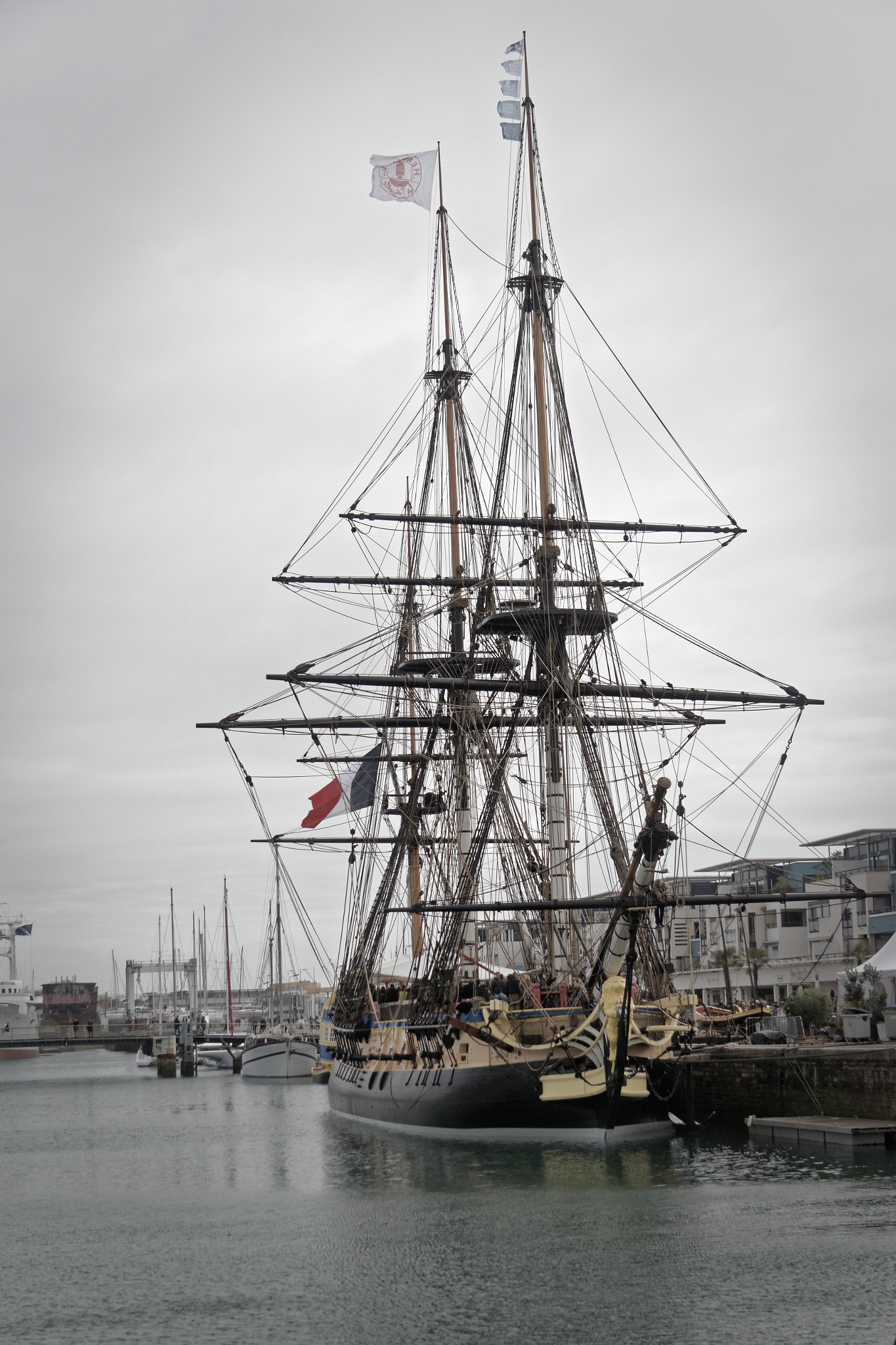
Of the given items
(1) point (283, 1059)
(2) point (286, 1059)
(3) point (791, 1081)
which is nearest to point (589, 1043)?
(3) point (791, 1081)

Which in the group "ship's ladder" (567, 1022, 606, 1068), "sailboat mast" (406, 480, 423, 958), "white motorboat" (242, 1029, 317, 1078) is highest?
"sailboat mast" (406, 480, 423, 958)

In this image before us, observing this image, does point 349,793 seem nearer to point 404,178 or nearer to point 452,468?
point 452,468

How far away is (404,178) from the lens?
44.4 meters

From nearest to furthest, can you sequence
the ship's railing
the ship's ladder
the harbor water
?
the harbor water
the ship's ladder
the ship's railing

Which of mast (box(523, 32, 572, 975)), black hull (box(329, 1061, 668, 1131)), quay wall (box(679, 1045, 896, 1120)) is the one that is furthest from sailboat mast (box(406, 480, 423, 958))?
quay wall (box(679, 1045, 896, 1120))

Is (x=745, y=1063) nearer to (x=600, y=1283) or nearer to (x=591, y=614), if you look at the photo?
(x=591, y=614)

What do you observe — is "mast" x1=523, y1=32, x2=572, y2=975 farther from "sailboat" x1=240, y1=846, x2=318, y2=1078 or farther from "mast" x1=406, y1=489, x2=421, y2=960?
"sailboat" x1=240, y1=846, x2=318, y2=1078

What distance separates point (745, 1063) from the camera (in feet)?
117

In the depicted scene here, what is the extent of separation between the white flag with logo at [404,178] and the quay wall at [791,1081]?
28.4 metres

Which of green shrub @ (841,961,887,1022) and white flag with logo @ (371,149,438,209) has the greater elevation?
white flag with logo @ (371,149,438,209)

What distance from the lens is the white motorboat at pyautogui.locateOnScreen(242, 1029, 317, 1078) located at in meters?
→ 82.9

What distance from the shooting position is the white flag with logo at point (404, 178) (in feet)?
145

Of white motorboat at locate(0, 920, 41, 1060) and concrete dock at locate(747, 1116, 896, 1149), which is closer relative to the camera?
concrete dock at locate(747, 1116, 896, 1149)

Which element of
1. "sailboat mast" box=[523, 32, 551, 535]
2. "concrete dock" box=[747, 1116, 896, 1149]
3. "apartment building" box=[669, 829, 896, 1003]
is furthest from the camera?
"apartment building" box=[669, 829, 896, 1003]
